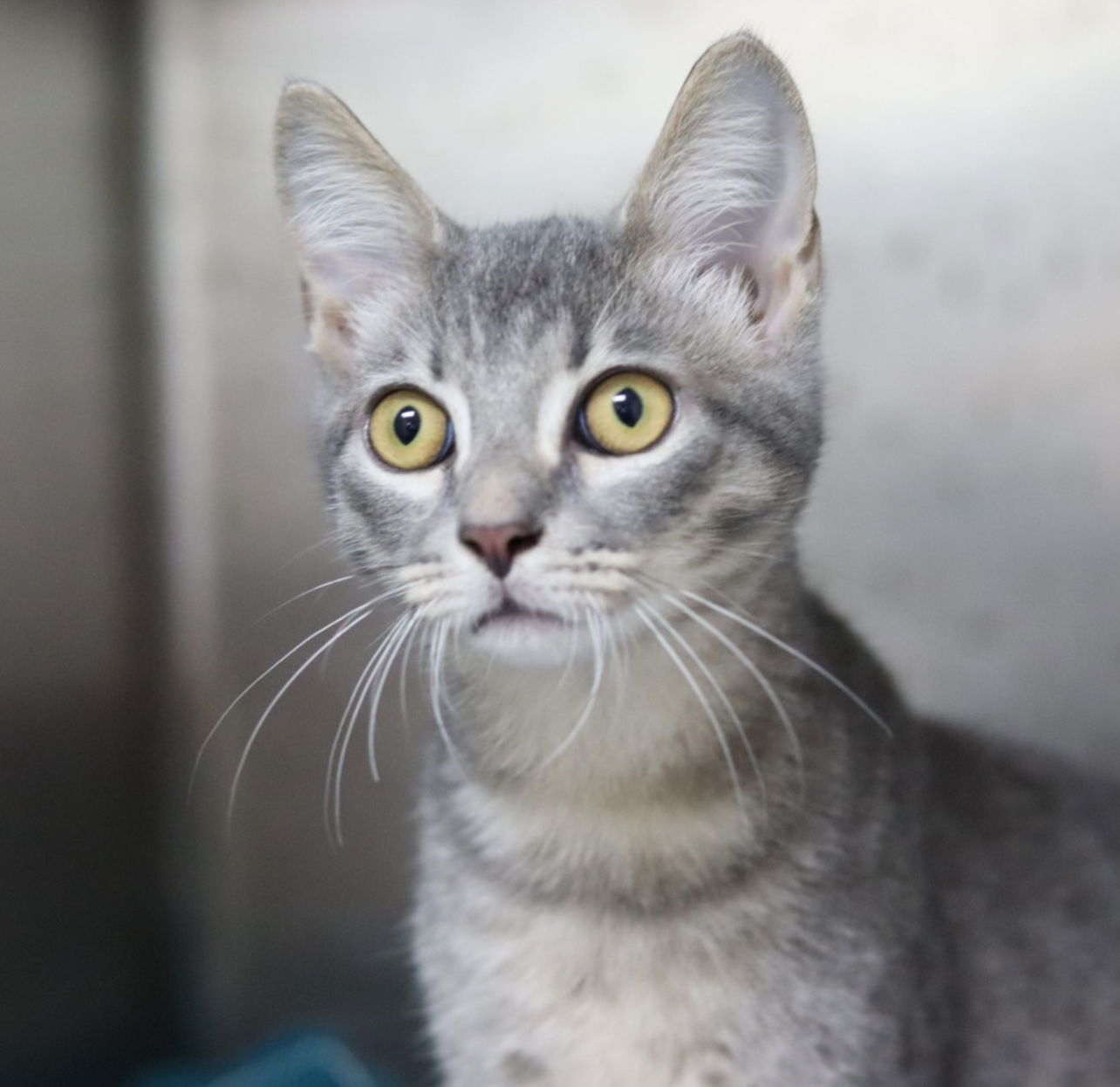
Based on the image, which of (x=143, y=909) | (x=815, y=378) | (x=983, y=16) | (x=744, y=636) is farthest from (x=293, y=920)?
(x=983, y=16)

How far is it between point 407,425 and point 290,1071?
3.42 feet

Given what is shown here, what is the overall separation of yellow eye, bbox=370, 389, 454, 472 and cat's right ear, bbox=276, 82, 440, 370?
12 centimetres

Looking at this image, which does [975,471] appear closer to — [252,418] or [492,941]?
[492,941]

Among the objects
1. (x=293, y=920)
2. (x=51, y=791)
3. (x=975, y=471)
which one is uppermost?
(x=975, y=471)

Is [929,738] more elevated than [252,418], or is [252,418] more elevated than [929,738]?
[252,418]

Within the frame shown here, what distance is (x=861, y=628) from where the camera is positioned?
1702 millimetres

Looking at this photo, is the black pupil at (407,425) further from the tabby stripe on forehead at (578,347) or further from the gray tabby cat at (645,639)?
the tabby stripe on forehead at (578,347)

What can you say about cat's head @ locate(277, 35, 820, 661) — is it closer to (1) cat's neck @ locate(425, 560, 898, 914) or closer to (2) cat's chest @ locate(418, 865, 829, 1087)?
(1) cat's neck @ locate(425, 560, 898, 914)

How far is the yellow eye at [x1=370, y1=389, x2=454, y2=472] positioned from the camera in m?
1.09

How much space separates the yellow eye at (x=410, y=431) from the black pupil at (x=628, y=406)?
137 millimetres

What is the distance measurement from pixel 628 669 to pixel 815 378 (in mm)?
293

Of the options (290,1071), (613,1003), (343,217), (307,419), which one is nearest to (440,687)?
(613,1003)

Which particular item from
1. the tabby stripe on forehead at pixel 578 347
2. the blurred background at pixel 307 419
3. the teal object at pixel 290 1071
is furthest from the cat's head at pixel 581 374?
the teal object at pixel 290 1071

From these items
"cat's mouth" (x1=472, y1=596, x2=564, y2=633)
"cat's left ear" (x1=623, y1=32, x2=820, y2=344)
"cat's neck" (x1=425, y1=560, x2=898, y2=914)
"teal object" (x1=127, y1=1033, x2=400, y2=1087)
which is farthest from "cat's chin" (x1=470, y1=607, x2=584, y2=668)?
"teal object" (x1=127, y1=1033, x2=400, y2=1087)
